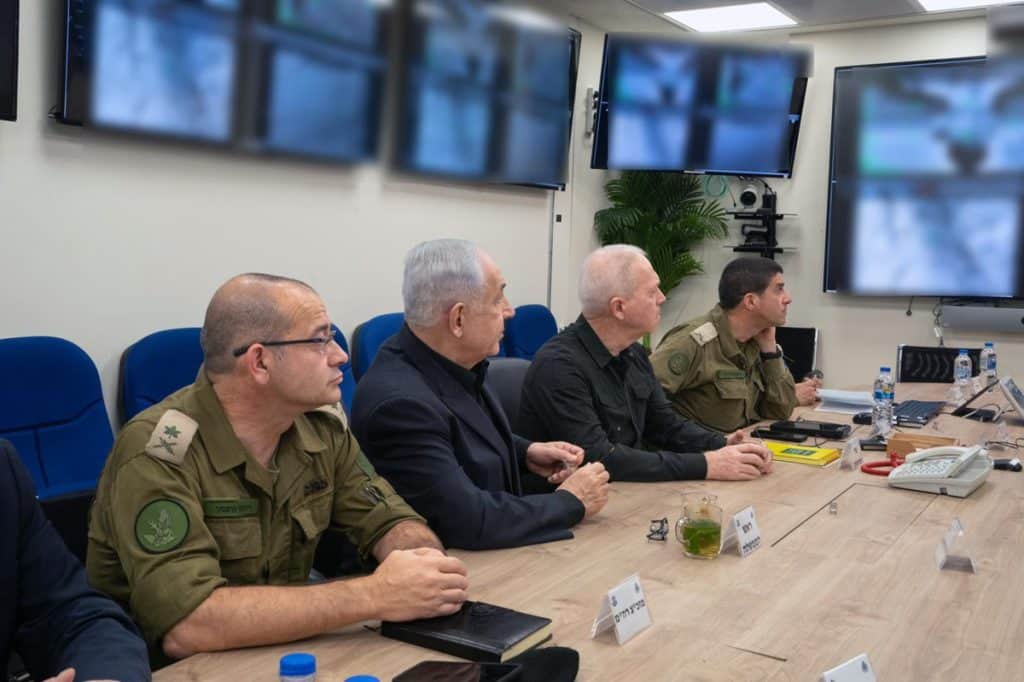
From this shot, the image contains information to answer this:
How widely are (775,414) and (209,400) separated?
2.83 meters

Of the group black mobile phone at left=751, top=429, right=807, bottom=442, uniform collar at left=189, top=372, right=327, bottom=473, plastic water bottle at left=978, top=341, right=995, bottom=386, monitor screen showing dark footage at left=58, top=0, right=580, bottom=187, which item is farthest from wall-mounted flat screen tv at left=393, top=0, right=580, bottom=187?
uniform collar at left=189, top=372, right=327, bottom=473

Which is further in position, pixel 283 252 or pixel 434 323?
pixel 283 252

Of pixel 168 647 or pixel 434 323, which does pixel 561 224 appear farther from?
pixel 168 647

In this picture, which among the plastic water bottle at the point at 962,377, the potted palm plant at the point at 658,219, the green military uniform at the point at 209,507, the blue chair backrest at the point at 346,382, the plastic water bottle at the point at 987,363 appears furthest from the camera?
the potted palm plant at the point at 658,219

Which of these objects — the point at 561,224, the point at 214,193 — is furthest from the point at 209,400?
the point at 561,224

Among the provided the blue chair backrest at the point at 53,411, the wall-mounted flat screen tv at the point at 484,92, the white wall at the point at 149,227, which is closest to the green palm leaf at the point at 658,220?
the wall-mounted flat screen tv at the point at 484,92

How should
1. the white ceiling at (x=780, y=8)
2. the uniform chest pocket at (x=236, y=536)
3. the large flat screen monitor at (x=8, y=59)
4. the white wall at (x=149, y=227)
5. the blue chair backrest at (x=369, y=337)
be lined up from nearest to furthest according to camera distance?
the uniform chest pocket at (x=236, y=536)
the large flat screen monitor at (x=8, y=59)
the white wall at (x=149, y=227)
the blue chair backrest at (x=369, y=337)
the white ceiling at (x=780, y=8)

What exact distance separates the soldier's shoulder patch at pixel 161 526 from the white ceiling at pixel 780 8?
5.21 meters

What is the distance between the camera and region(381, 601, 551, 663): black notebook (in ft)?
4.80

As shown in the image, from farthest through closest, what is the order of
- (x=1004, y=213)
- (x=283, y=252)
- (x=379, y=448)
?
(x=1004, y=213), (x=283, y=252), (x=379, y=448)

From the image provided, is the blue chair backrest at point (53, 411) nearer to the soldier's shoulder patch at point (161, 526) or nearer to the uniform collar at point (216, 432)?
the uniform collar at point (216, 432)

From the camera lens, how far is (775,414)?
409 cm

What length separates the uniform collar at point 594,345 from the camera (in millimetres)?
3150

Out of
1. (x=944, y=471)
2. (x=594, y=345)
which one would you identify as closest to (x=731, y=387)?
(x=594, y=345)
